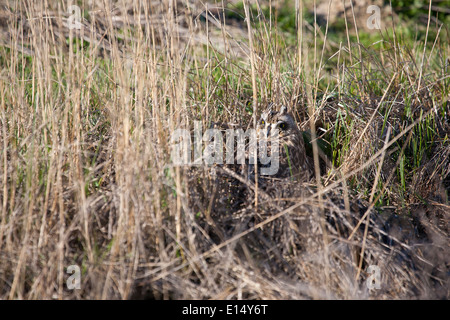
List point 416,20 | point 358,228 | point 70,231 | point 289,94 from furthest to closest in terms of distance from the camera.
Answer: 1. point 416,20
2. point 289,94
3. point 358,228
4. point 70,231

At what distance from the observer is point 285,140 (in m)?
2.77

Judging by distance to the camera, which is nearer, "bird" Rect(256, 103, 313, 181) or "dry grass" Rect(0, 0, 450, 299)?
"dry grass" Rect(0, 0, 450, 299)

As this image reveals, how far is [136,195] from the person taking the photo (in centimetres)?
213

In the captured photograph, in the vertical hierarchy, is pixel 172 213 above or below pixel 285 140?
below

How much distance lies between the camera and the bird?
2.69m

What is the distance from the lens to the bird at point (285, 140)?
8.81ft

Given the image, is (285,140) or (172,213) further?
(285,140)

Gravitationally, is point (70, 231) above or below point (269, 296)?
above

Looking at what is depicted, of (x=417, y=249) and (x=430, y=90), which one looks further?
(x=430, y=90)

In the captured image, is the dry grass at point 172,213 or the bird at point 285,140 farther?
the bird at point 285,140

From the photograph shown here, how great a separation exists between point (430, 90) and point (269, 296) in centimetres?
198
